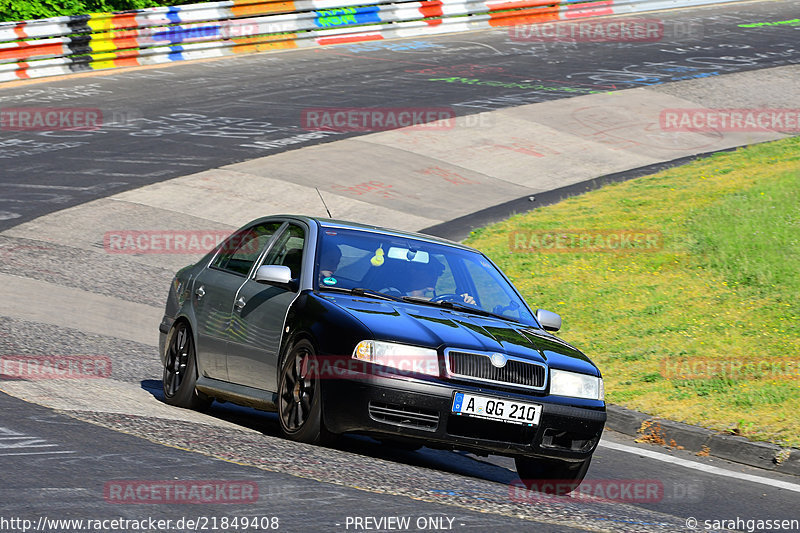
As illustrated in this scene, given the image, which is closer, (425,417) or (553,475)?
(425,417)

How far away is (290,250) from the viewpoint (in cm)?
830

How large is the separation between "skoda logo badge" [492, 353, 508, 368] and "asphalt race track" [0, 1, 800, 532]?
705 mm

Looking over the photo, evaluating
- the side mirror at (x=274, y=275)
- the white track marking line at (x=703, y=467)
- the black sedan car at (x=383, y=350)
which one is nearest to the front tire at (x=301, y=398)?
the black sedan car at (x=383, y=350)

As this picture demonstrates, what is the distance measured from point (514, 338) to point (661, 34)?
29665mm

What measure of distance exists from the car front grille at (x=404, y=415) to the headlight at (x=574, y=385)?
82 centimetres

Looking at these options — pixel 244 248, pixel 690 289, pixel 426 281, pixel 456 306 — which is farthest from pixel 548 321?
pixel 690 289

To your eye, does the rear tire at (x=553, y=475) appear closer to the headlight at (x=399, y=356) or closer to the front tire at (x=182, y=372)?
the headlight at (x=399, y=356)

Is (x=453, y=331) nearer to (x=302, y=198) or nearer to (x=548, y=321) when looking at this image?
(x=548, y=321)

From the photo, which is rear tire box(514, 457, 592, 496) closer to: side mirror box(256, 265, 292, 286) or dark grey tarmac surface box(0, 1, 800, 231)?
side mirror box(256, 265, 292, 286)

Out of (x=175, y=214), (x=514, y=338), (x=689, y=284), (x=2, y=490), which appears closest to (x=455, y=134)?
(x=175, y=214)

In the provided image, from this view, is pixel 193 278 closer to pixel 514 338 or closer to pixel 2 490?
pixel 514 338

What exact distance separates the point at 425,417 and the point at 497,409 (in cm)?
44

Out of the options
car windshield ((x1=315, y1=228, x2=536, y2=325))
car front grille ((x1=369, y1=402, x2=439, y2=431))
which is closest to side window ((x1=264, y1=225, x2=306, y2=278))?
car windshield ((x1=315, y1=228, x2=536, y2=325))

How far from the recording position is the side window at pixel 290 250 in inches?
320
